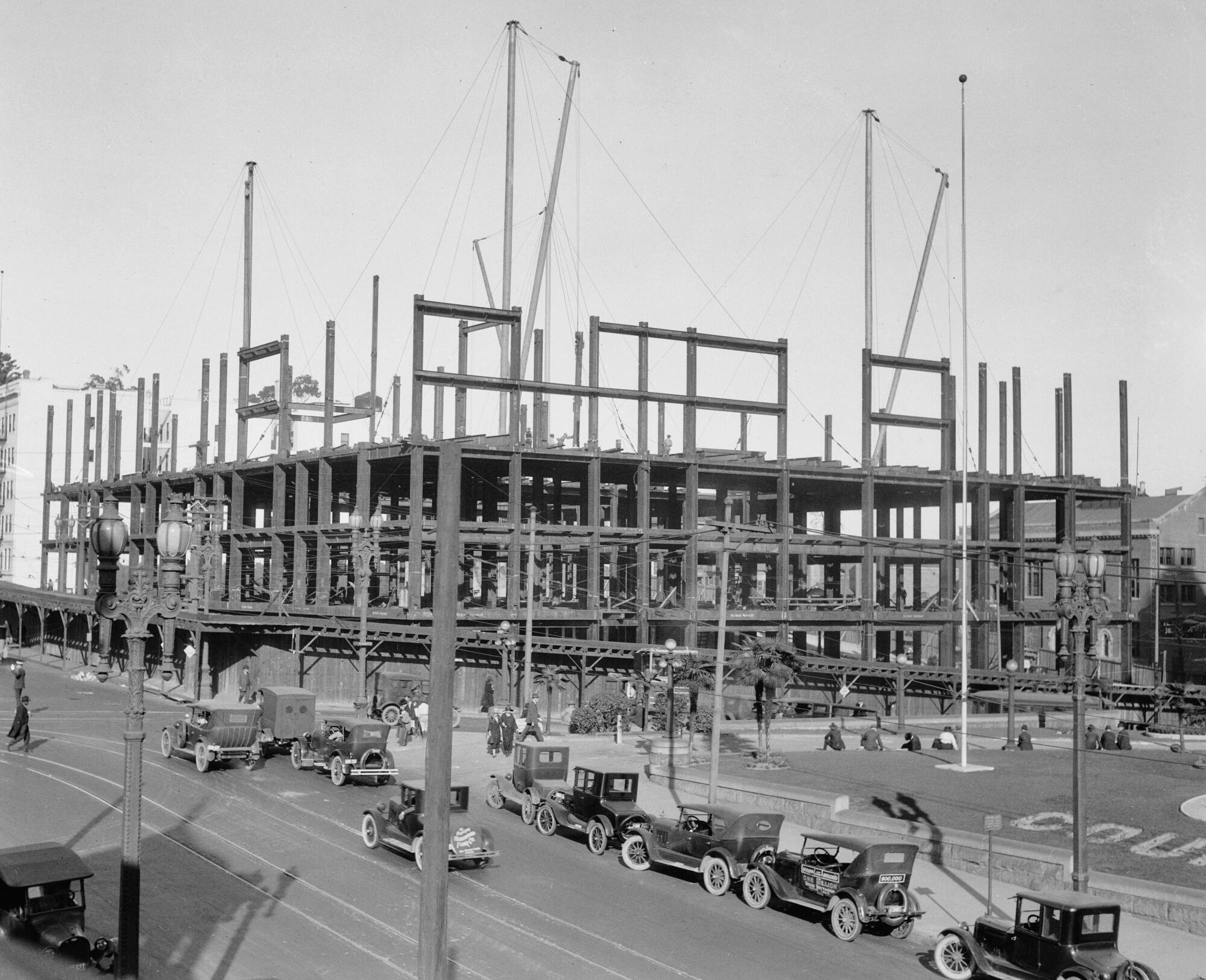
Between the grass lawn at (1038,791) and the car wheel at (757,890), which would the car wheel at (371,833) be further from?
the grass lawn at (1038,791)

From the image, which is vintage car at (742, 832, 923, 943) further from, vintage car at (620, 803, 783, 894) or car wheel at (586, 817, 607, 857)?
car wheel at (586, 817, 607, 857)

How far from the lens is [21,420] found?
110 m

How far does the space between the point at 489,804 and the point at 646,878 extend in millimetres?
8319

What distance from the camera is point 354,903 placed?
21.2 meters

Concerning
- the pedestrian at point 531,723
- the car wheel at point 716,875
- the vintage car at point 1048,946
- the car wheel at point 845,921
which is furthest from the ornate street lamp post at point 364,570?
the vintage car at point 1048,946

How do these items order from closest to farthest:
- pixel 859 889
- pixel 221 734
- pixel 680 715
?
1. pixel 859 889
2. pixel 221 734
3. pixel 680 715

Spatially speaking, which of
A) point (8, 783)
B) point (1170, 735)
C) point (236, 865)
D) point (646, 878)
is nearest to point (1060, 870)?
point (646, 878)

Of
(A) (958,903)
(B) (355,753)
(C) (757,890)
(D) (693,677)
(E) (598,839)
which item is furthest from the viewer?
(D) (693,677)

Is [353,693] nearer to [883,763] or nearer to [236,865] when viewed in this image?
[883,763]

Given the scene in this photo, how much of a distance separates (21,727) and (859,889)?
95.1ft

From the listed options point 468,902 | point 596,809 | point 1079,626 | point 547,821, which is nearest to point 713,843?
point 596,809

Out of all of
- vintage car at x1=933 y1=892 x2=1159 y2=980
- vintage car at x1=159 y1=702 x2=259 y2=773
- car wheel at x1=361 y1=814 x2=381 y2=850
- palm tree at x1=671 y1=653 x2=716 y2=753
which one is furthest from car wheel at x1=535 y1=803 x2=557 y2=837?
vintage car at x1=933 y1=892 x2=1159 y2=980

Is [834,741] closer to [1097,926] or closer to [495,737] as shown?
[495,737]

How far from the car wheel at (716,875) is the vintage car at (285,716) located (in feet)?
55.6
